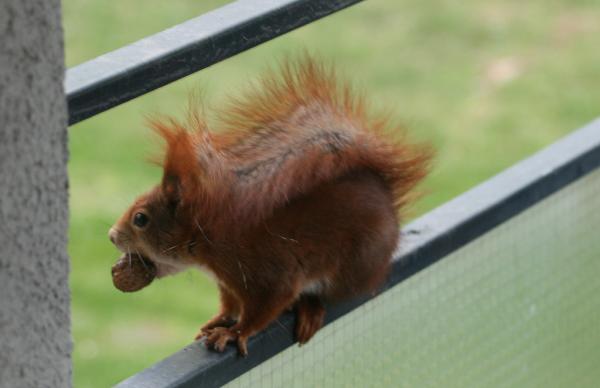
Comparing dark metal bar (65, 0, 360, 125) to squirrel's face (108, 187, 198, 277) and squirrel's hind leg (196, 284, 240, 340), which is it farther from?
squirrel's hind leg (196, 284, 240, 340)

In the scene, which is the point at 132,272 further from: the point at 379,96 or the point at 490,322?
the point at 379,96

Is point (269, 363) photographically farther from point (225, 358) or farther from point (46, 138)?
point (46, 138)

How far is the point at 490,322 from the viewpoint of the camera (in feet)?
5.97

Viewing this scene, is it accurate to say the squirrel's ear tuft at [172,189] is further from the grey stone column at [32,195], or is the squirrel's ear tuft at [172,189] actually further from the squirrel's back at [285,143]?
the grey stone column at [32,195]

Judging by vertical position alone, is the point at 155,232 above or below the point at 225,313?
above

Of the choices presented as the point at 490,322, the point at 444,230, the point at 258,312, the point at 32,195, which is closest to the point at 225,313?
the point at 258,312

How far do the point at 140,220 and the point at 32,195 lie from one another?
0.50m

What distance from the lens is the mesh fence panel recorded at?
1562 millimetres

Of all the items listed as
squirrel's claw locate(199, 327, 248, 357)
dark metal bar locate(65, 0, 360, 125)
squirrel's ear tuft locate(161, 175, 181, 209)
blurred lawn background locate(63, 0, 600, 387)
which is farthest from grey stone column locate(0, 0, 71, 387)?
blurred lawn background locate(63, 0, 600, 387)

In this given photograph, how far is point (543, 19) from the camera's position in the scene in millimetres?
5832

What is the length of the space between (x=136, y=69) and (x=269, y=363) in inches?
15.1

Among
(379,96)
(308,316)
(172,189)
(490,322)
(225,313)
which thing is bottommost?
(379,96)

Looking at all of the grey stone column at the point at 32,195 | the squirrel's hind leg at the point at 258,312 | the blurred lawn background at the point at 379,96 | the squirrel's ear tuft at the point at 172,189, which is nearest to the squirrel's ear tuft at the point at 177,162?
the squirrel's ear tuft at the point at 172,189

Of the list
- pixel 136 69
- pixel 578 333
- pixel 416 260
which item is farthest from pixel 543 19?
pixel 136 69
